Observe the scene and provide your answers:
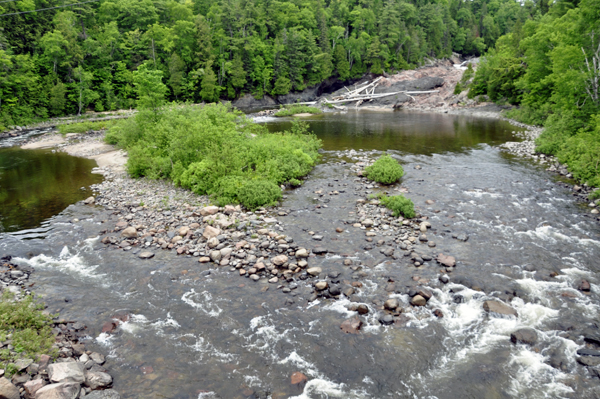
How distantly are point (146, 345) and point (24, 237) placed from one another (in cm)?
1016

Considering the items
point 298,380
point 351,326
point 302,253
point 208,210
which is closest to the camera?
point 298,380

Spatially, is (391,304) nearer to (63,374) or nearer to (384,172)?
(63,374)

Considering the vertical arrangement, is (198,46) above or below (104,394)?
above

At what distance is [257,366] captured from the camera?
839cm

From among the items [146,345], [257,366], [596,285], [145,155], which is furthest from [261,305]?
[145,155]

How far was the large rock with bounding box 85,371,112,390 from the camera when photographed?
7497mm

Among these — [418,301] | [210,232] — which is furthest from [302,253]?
[418,301]

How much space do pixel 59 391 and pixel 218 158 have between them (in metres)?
14.1

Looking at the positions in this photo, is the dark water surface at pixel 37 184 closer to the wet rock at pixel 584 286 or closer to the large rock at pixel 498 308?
the large rock at pixel 498 308

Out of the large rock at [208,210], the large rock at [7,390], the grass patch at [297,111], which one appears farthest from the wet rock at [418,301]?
the grass patch at [297,111]

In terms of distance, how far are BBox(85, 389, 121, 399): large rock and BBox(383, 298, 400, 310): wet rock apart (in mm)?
7127

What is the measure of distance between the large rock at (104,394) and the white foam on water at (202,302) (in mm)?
3217

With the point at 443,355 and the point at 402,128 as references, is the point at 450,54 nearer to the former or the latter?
the point at 402,128

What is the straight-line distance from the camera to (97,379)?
7.64 metres
